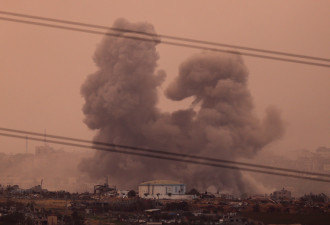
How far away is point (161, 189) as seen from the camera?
34.7 m

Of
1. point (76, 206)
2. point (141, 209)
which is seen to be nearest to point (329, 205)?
point (141, 209)

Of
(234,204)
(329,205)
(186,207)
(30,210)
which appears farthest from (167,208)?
(329,205)

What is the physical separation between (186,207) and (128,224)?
3.88 meters

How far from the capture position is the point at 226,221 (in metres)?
24.4

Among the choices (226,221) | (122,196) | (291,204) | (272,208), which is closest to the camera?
(226,221)

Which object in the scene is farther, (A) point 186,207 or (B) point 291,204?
(B) point 291,204

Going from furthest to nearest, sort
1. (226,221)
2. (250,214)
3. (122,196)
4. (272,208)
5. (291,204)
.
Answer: (122,196) → (291,204) → (272,208) → (250,214) → (226,221)

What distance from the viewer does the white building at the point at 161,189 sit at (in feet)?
112

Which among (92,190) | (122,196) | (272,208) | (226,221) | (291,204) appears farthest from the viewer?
(92,190)

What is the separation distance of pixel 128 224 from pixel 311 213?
735 cm

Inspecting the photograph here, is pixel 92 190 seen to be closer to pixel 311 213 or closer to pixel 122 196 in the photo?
pixel 122 196

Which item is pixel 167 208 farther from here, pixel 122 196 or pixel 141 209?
pixel 122 196

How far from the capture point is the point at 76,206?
28969 millimetres

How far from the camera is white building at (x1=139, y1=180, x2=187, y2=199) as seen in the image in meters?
34.2
